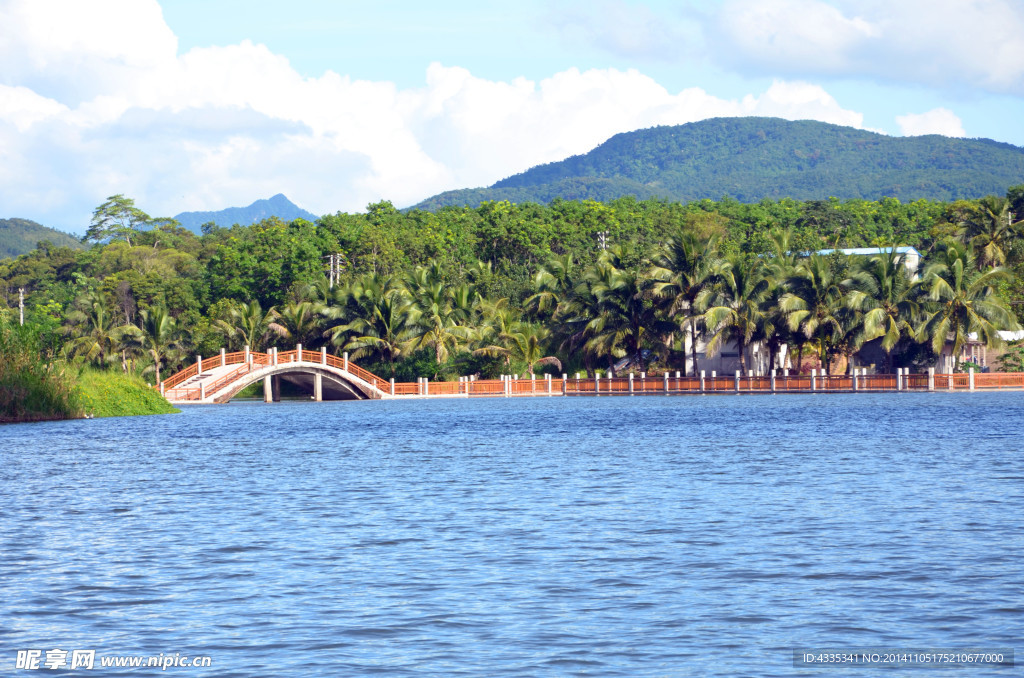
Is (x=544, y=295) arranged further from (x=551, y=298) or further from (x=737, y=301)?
(x=737, y=301)

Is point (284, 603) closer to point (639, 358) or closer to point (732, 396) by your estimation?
point (732, 396)

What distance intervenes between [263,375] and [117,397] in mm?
15344

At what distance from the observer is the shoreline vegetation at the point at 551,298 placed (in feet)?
211

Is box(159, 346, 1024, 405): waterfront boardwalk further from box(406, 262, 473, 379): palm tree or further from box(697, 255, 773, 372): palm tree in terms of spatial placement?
→ box(697, 255, 773, 372): palm tree

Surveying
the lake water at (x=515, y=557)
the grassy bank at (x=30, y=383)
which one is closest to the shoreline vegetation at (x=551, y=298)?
the grassy bank at (x=30, y=383)

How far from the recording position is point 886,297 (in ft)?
210

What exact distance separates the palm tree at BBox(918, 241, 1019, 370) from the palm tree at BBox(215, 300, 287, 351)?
40.4 metres

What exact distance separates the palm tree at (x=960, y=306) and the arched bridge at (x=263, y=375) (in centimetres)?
3246

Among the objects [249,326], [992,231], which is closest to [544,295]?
[249,326]

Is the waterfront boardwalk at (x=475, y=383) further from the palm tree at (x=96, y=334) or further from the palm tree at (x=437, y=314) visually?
the palm tree at (x=96, y=334)

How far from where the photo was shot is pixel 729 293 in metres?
67.5

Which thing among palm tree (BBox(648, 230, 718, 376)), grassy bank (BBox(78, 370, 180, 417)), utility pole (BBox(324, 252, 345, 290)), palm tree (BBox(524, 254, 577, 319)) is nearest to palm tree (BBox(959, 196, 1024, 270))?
palm tree (BBox(648, 230, 718, 376))

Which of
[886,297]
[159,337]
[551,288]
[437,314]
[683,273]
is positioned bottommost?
[159,337]

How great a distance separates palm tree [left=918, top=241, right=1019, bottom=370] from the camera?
2403 inches
